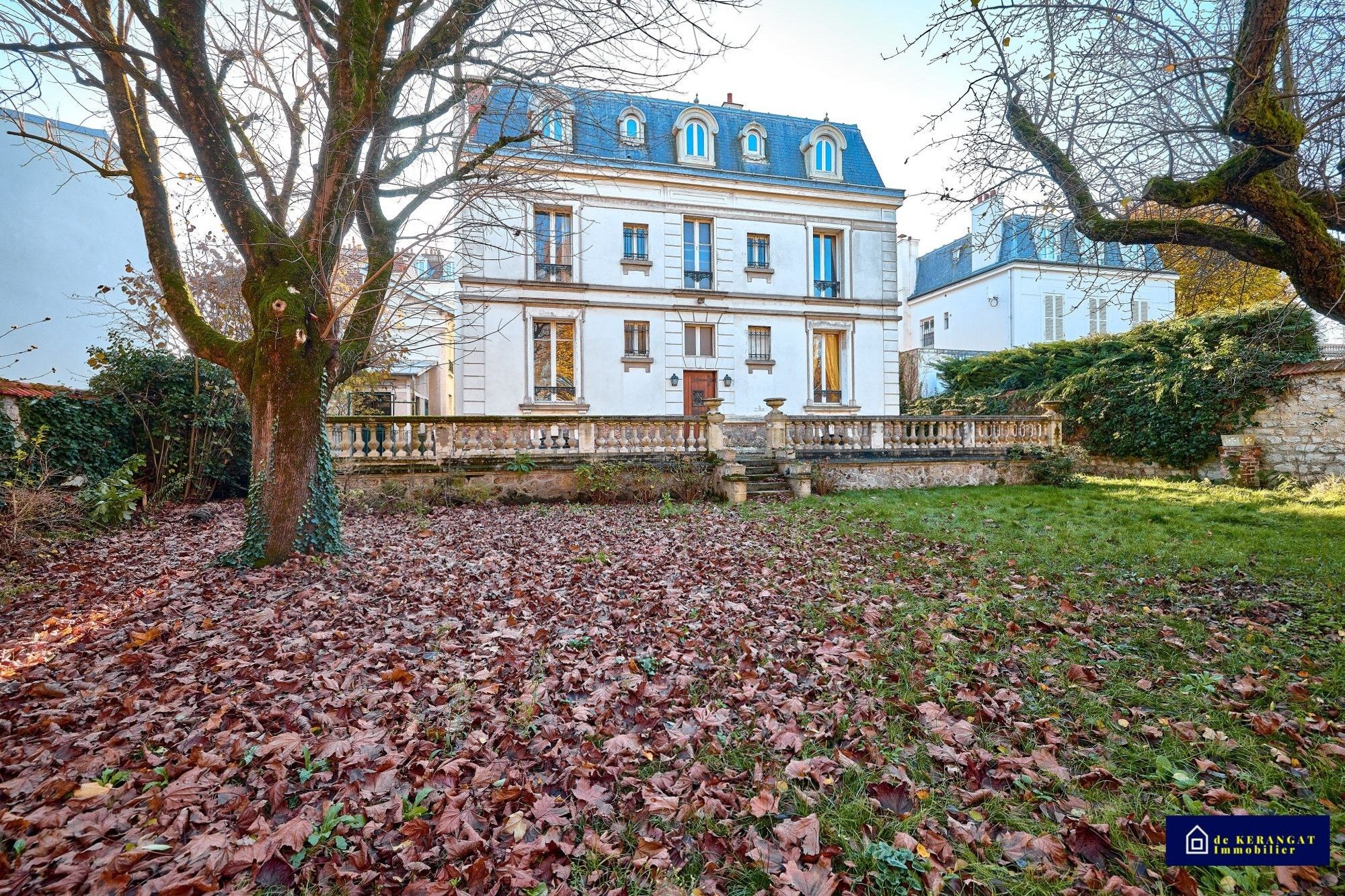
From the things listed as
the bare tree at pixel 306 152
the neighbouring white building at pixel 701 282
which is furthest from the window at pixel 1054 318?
the bare tree at pixel 306 152

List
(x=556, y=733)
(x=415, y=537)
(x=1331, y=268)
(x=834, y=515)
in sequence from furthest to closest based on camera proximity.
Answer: (x=834, y=515) < (x=415, y=537) < (x=1331, y=268) < (x=556, y=733)

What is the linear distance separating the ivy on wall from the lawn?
300 inches

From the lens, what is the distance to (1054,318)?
2100 cm

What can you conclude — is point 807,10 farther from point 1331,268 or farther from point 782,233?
point 782,233

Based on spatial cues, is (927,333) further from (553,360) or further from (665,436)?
(665,436)

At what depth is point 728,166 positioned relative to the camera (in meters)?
17.0

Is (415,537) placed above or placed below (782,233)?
below

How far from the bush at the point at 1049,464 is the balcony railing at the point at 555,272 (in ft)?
39.3

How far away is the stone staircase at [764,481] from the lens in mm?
10672

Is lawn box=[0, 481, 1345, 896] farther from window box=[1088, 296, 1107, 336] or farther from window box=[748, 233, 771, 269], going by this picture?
window box=[1088, 296, 1107, 336]

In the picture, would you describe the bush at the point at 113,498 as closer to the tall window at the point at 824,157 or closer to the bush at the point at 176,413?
the bush at the point at 176,413

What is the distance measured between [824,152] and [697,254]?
535 cm

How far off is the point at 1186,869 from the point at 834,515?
267 inches

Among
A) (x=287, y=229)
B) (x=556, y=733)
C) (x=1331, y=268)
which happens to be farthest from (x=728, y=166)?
(x=556, y=733)
